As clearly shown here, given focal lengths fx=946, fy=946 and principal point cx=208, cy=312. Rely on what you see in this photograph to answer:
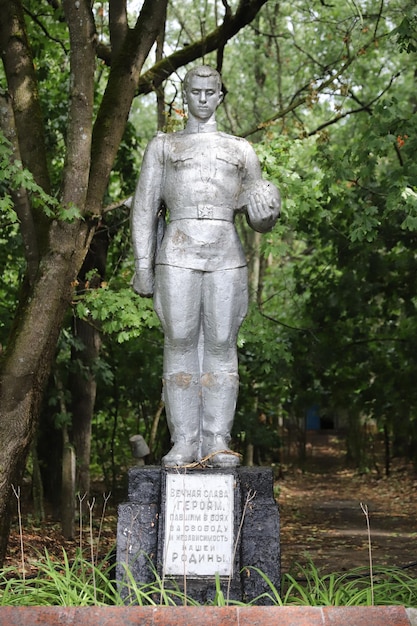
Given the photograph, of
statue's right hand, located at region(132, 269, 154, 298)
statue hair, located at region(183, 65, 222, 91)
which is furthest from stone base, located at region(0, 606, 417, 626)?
statue hair, located at region(183, 65, 222, 91)

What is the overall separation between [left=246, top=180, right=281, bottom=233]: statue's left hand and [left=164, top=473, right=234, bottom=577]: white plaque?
1.61 meters

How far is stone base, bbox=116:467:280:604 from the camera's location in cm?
574

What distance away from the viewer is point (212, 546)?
5.77 m

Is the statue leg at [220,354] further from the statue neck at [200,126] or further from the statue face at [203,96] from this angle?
the statue face at [203,96]

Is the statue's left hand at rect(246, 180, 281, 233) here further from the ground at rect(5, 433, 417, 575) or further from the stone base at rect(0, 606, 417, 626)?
the stone base at rect(0, 606, 417, 626)

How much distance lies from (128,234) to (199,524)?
7.31 m

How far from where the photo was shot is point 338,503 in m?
16.5

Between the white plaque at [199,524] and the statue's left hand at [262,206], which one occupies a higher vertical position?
the statue's left hand at [262,206]

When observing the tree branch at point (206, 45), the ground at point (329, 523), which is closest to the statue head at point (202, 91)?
the ground at point (329, 523)

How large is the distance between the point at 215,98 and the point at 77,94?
126 inches

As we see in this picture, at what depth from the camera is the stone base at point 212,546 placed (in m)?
5.74

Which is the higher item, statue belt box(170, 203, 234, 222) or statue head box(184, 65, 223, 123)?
statue head box(184, 65, 223, 123)

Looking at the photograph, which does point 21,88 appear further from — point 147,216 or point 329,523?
point 329,523

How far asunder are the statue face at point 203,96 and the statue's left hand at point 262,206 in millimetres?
646
